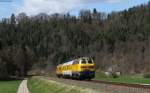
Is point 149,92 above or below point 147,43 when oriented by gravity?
below

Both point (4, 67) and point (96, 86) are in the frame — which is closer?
point (96, 86)

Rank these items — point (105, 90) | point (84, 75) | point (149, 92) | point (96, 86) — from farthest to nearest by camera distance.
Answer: point (84, 75) → point (96, 86) → point (105, 90) → point (149, 92)

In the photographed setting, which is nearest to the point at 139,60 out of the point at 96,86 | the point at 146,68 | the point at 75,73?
the point at 146,68

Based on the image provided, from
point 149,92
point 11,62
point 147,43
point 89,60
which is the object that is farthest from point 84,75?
point 147,43

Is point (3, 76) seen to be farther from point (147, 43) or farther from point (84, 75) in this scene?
point (84, 75)

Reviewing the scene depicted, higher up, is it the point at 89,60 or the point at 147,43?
the point at 147,43

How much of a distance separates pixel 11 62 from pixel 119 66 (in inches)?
1522

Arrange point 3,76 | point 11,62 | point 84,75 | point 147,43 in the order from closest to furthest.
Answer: point 84,75, point 3,76, point 11,62, point 147,43

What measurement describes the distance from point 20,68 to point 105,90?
167796 mm

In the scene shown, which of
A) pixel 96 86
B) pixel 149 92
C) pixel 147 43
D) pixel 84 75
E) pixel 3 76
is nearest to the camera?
pixel 149 92

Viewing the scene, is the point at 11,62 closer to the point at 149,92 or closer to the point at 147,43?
the point at 147,43

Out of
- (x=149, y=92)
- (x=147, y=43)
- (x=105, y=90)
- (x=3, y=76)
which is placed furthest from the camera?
(x=147, y=43)

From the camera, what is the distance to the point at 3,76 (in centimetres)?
14412

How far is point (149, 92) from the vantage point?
908 inches
